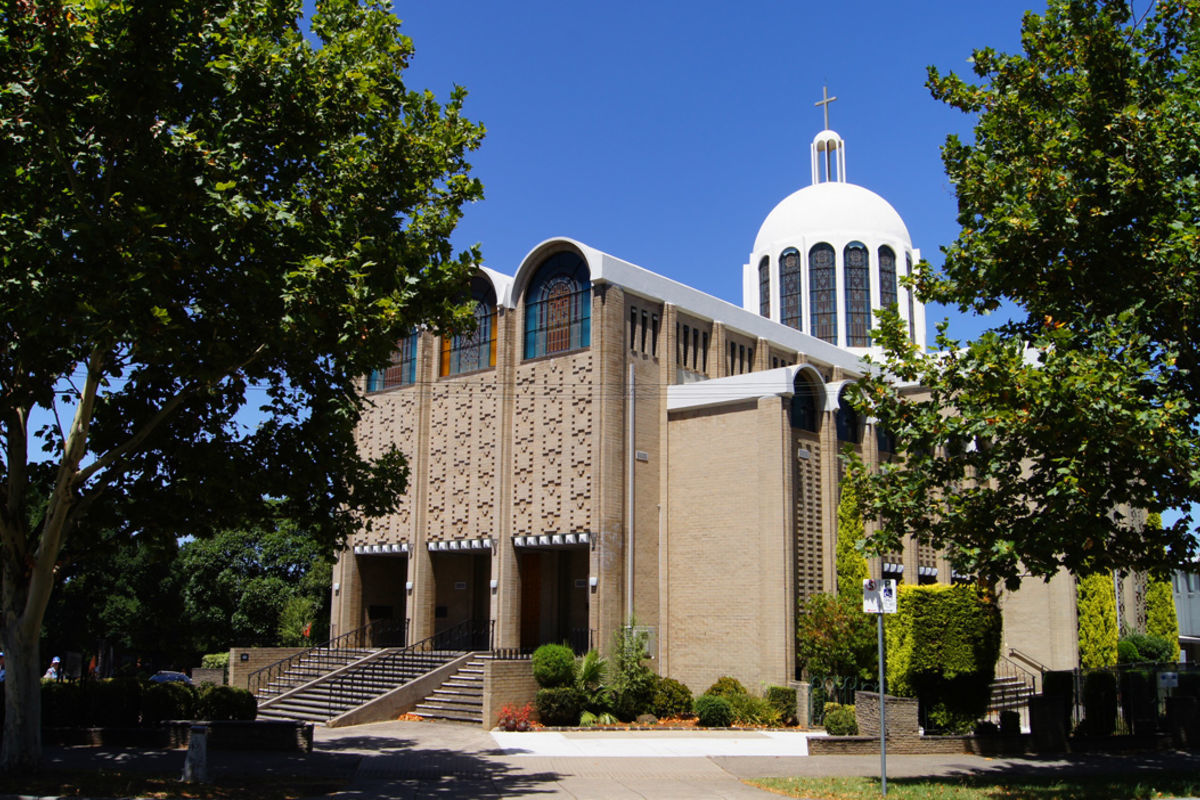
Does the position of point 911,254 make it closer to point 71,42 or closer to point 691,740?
point 691,740

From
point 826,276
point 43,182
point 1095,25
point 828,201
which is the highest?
point 828,201

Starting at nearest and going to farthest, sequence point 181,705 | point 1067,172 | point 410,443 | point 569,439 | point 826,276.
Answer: point 1067,172
point 181,705
point 569,439
point 410,443
point 826,276

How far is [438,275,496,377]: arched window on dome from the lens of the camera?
103ft

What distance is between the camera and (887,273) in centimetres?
4447

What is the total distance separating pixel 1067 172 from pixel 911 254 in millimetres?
31051

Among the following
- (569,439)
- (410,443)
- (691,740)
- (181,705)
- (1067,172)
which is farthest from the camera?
(410,443)

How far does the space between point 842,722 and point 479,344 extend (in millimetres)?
16162

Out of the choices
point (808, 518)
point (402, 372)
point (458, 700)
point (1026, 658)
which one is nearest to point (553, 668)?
point (458, 700)

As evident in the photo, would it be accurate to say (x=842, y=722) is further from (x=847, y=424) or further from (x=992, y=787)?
(x=847, y=424)

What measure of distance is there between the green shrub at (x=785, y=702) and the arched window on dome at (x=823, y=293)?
21.5 metres

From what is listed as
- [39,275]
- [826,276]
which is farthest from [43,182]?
[826,276]

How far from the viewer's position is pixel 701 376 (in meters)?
31.0

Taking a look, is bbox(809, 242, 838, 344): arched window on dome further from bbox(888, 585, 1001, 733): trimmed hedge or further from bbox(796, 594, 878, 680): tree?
bbox(888, 585, 1001, 733): trimmed hedge

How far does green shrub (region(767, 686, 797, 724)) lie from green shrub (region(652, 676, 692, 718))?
2.04m
